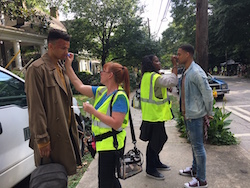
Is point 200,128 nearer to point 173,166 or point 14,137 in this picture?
point 173,166

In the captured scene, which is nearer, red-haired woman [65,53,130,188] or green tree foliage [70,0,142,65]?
red-haired woman [65,53,130,188]

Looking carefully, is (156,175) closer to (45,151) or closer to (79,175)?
(79,175)

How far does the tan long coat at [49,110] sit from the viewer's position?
1677 millimetres

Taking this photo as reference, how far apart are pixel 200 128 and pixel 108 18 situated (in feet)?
47.5

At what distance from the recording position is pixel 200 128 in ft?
8.52

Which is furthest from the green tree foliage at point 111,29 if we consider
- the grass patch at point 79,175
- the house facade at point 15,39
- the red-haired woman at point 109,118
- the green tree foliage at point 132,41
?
the red-haired woman at point 109,118

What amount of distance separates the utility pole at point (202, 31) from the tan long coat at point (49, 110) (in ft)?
11.5

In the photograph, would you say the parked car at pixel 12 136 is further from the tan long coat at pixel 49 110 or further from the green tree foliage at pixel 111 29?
the green tree foliage at pixel 111 29

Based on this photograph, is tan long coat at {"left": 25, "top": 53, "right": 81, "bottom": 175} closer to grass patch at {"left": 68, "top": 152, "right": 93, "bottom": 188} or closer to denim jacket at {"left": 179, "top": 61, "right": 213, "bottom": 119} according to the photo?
grass patch at {"left": 68, "top": 152, "right": 93, "bottom": 188}

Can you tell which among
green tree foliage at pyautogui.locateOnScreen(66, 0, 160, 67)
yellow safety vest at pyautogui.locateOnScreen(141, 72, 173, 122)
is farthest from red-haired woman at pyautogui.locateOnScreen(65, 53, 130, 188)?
green tree foliage at pyautogui.locateOnScreen(66, 0, 160, 67)

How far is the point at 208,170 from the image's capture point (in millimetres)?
3213

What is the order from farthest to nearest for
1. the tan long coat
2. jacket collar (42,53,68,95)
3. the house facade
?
1. the house facade
2. jacket collar (42,53,68,95)
3. the tan long coat

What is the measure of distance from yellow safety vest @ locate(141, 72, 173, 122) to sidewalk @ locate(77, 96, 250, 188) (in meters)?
0.90

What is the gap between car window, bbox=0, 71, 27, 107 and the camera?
8.45ft
